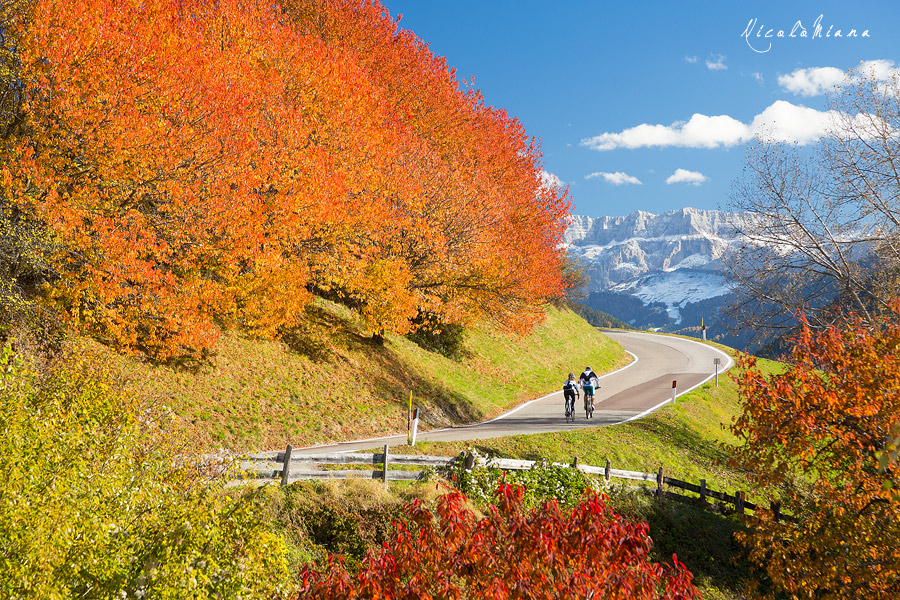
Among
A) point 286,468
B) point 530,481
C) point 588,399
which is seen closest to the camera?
point 286,468

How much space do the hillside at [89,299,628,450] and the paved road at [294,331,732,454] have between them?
3.46 feet

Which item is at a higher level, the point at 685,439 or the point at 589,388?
the point at 589,388

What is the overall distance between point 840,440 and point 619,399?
17584 mm

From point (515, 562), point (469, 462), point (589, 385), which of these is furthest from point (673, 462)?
point (515, 562)

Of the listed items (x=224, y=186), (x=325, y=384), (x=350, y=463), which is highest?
(x=224, y=186)

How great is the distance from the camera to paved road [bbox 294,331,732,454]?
18.7m

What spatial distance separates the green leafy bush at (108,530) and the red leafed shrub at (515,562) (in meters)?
0.78

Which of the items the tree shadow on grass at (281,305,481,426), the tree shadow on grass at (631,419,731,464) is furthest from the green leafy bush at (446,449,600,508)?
the tree shadow on grass at (631,419,731,464)

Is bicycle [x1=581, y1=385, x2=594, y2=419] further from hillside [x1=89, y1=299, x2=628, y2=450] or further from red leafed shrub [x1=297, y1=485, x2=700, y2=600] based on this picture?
red leafed shrub [x1=297, y1=485, x2=700, y2=600]

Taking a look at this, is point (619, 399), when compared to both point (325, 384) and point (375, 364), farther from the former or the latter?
point (325, 384)

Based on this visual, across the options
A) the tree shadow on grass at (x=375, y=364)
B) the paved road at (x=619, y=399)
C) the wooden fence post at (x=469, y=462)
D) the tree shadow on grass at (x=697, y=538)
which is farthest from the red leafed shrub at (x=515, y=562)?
the tree shadow on grass at (x=375, y=364)

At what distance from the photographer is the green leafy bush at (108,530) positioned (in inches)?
190

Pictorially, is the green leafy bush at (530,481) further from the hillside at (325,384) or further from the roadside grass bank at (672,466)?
the hillside at (325,384)

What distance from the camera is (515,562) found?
198 inches
